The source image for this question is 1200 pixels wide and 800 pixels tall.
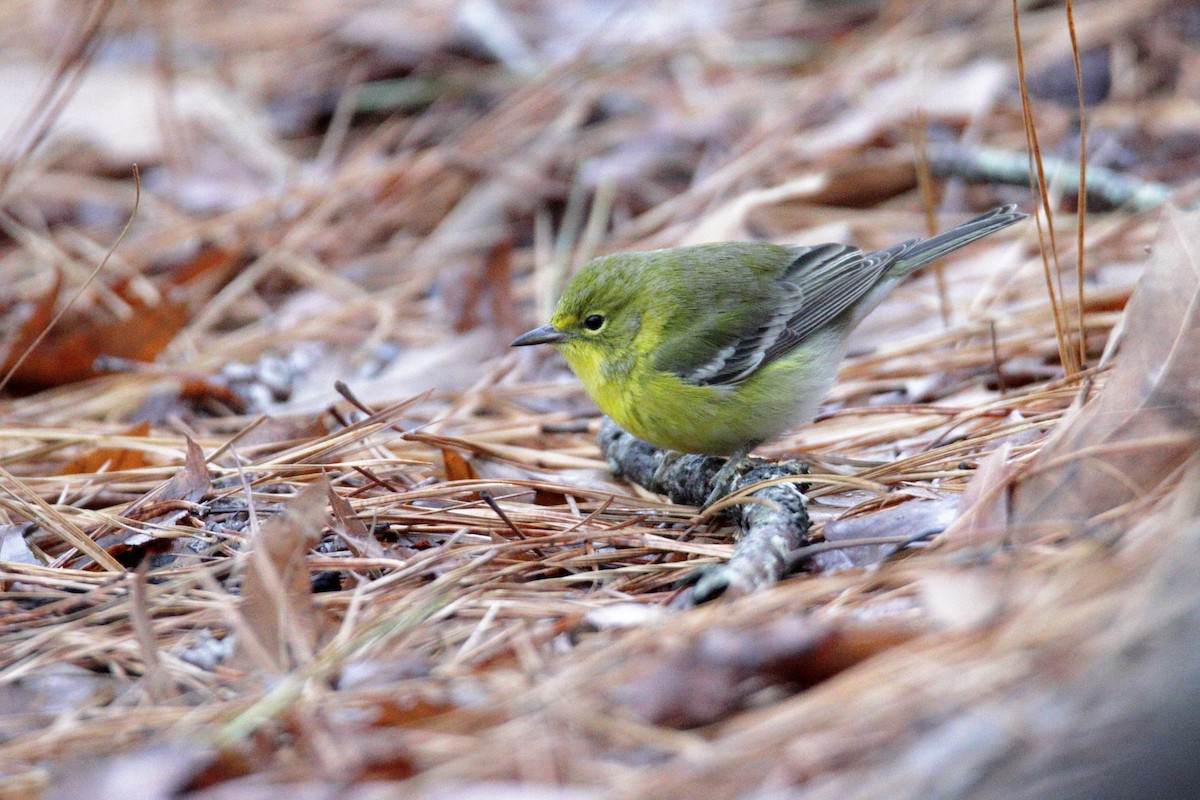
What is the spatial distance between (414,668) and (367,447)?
1317mm

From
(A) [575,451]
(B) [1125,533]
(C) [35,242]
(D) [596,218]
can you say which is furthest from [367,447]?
(C) [35,242]

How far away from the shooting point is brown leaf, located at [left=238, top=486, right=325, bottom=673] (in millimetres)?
2400

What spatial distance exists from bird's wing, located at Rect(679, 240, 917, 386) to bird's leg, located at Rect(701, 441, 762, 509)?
0.25 m

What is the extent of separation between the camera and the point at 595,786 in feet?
6.06

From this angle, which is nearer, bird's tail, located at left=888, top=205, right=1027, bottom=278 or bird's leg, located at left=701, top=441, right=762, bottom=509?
bird's leg, located at left=701, top=441, right=762, bottom=509

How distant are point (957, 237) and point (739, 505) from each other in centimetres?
165

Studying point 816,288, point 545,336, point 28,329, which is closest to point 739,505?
point 545,336

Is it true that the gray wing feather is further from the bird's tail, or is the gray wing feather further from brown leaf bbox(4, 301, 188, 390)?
brown leaf bbox(4, 301, 188, 390)

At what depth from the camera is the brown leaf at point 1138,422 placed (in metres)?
2.52

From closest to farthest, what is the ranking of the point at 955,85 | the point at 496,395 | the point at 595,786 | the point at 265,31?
1. the point at 595,786
2. the point at 496,395
3. the point at 955,85
4. the point at 265,31

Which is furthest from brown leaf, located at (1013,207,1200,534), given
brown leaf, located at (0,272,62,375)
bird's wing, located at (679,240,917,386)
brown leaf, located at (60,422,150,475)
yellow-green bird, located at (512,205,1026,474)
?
brown leaf, located at (0,272,62,375)

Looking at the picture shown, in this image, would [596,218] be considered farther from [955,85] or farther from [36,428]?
[36,428]

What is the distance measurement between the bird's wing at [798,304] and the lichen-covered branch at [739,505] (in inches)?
12.9

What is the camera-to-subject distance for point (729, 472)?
3535 millimetres
